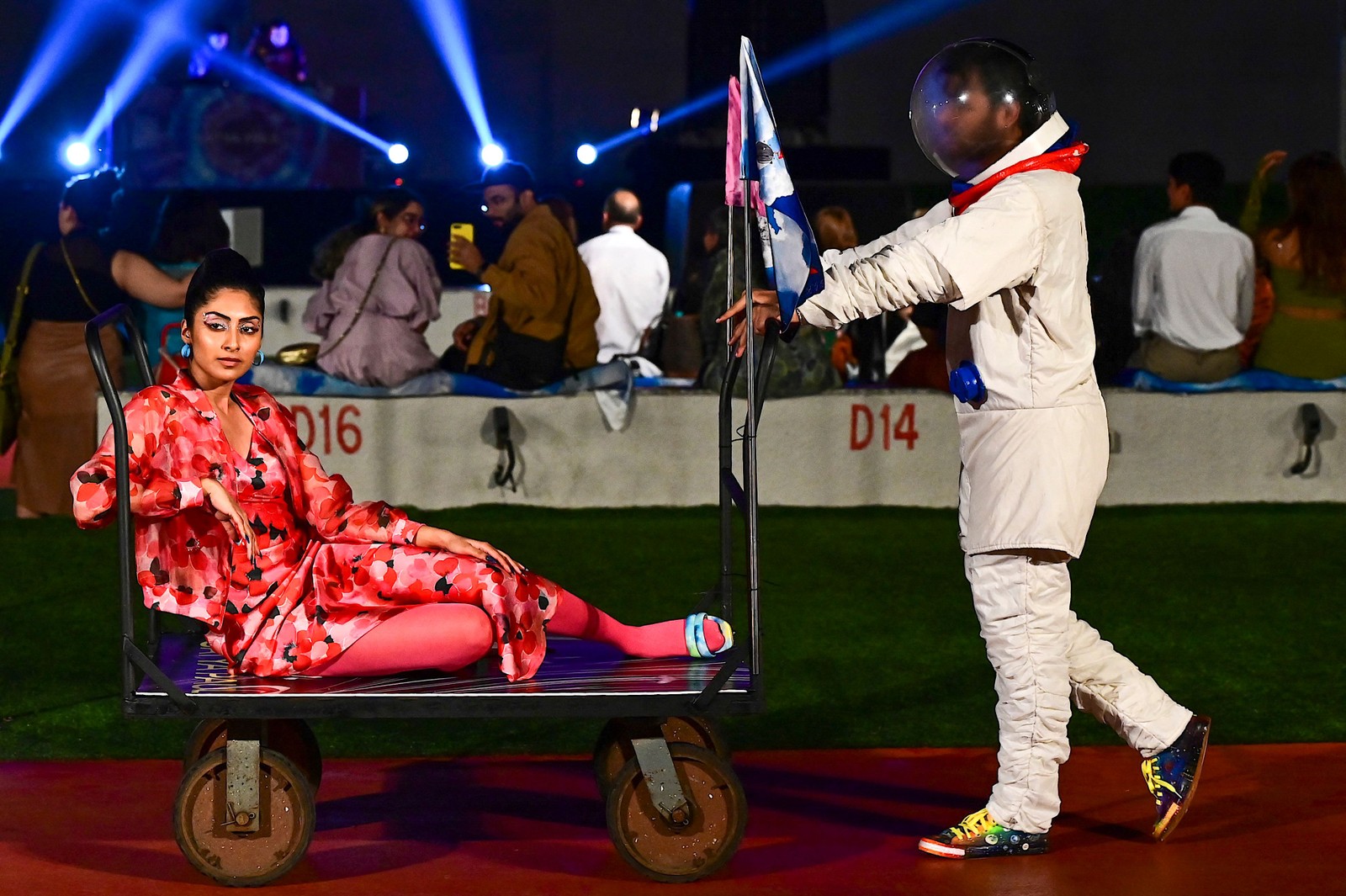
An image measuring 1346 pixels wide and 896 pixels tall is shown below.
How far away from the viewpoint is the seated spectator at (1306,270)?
880 centimetres

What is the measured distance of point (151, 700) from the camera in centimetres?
362

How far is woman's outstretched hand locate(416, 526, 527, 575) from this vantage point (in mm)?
3910

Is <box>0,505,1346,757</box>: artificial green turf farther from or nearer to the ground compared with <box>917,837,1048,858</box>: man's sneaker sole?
farther from the ground

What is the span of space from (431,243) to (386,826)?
426 inches

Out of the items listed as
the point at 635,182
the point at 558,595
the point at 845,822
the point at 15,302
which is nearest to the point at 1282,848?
the point at 845,822

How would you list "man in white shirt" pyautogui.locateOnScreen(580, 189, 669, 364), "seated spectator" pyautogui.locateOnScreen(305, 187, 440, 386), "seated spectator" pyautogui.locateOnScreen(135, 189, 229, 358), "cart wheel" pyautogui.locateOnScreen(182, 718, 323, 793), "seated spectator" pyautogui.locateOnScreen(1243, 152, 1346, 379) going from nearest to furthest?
"cart wheel" pyautogui.locateOnScreen(182, 718, 323, 793)
"seated spectator" pyautogui.locateOnScreen(135, 189, 229, 358)
"seated spectator" pyautogui.locateOnScreen(1243, 152, 1346, 379)
"seated spectator" pyautogui.locateOnScreen(305, 187, 440, 386)
"man in white shirt" pyautogui.locateOnScreen(580, 189, 669, 364)

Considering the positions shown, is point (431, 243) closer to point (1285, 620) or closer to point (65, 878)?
point (1285, 620)

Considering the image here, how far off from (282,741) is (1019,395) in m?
1.75

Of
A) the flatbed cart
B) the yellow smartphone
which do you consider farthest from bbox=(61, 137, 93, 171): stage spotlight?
the flatbed cart

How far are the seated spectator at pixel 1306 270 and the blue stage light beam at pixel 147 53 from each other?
34.3ft

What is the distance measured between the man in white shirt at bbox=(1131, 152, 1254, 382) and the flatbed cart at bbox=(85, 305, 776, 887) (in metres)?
5.76

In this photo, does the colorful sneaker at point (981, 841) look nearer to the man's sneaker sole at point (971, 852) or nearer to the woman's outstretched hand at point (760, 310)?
the man's sneaker sole at point (971, 852)

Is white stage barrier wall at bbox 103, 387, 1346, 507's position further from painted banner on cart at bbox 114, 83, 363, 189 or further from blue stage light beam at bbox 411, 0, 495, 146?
blue stage light beam at bbox 411, 0, 495, 146

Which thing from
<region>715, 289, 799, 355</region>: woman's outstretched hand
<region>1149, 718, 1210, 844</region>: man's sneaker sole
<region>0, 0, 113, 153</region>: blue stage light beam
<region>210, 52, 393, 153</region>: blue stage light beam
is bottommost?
<region>1149, 718, 1210, 844</region>: man's sneaker sole
